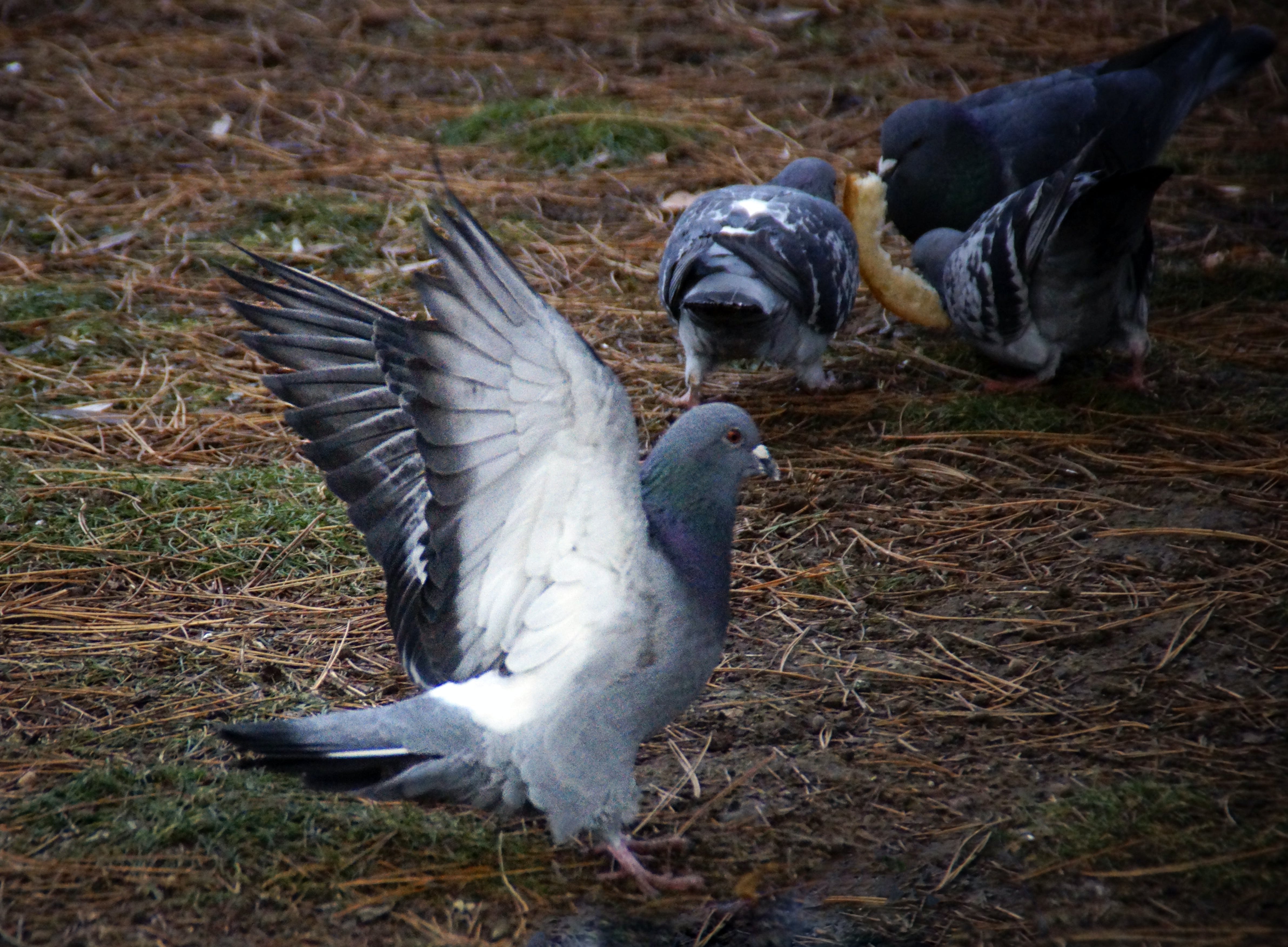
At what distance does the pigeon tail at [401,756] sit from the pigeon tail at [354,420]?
350 mm

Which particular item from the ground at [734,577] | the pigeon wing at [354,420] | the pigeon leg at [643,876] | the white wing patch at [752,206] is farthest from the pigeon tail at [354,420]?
the white wing patch at [752,206]

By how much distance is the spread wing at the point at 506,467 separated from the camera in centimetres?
204

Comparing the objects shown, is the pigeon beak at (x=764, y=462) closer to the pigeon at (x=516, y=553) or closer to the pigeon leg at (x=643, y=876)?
the pigeon at (x=516, y=553)

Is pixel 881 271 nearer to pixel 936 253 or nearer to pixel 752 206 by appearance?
pixel 936 253

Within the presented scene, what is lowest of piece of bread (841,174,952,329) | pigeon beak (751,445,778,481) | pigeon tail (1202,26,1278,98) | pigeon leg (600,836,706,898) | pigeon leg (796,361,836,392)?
pigeon leg (796,361,836,392)

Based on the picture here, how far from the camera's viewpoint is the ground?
233cm

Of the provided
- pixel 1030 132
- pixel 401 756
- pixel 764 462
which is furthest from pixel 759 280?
pixel 401 756

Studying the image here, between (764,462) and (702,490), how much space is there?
0.18 metres

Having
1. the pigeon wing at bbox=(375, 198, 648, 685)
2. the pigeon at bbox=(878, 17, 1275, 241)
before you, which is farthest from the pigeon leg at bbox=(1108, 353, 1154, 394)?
the pigeon wing at bbox=(375, 198, 648, 685)

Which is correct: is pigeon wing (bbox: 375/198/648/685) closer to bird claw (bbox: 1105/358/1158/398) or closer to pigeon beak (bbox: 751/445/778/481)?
pigeon beak (bbox: 751/445/778/481)

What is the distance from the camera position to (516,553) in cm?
229

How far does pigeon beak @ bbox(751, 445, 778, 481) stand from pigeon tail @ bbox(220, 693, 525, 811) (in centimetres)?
83

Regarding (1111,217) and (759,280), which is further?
(759,280)

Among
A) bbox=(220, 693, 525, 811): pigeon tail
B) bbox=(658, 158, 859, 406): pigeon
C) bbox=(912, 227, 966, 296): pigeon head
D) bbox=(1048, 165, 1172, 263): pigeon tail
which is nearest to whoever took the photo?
bbox=(220, 693, 525, 811): pigeon tail
